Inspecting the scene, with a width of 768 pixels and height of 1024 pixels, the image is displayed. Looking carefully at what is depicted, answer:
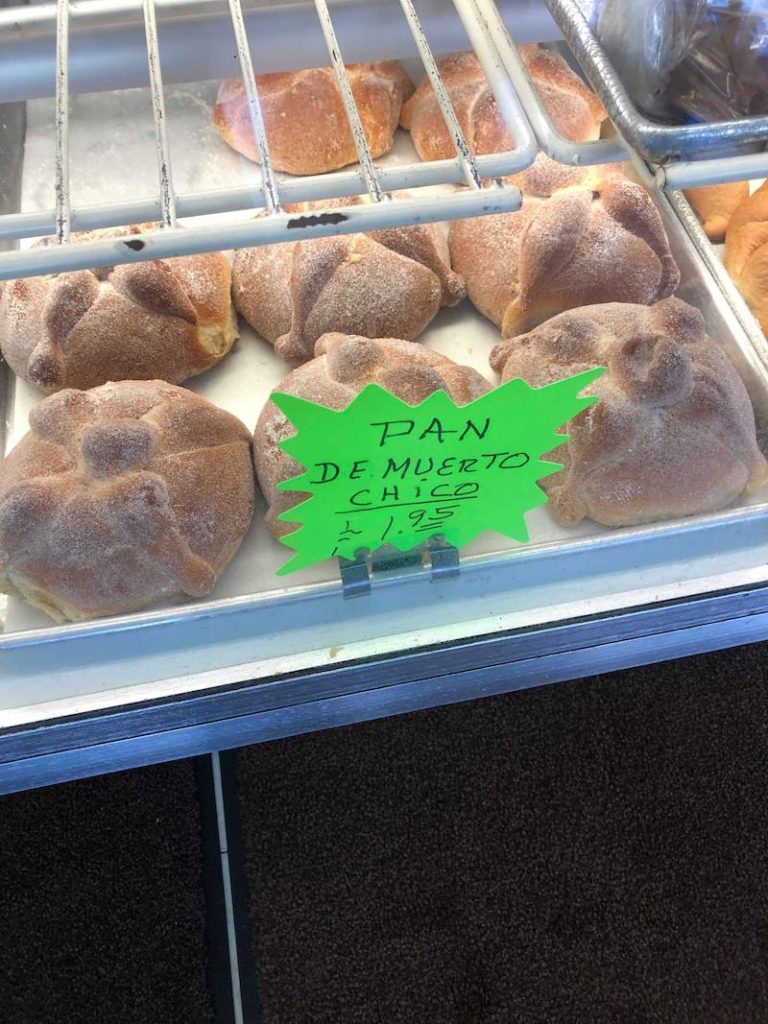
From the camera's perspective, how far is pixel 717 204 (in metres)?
1.43

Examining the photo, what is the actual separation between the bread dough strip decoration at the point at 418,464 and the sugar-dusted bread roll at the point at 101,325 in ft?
1.27

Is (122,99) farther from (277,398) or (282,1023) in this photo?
(282,1023)

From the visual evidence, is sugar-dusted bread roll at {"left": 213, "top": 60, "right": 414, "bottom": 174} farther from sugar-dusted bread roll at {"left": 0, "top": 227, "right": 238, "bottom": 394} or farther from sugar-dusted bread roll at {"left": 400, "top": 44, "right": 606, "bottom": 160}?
sugar-dusted bread roll at {"left": 0, "top": 227, "right": 238, "bottom": 394}

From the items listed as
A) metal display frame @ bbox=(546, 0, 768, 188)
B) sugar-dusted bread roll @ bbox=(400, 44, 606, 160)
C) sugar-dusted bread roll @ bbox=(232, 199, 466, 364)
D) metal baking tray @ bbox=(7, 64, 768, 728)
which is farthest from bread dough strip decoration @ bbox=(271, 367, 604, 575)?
sugar-dusted bread roll @ bbox=(400, 44, 606, 160)

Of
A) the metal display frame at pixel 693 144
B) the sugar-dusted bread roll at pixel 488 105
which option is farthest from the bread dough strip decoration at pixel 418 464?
the sugar-dusted bread roll at pixel 488 105

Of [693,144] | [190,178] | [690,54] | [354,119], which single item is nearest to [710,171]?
[693,144]

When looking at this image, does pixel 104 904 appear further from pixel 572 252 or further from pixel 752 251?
pixel 752 251

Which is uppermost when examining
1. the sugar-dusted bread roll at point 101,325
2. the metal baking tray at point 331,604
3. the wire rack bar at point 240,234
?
the sugar-dusted bread roll at point 101,325

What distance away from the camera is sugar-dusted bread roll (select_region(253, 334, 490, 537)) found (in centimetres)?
110

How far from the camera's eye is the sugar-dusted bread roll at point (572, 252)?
4.08ft

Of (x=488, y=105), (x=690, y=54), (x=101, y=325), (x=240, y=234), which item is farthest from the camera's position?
(x=488, y=105)

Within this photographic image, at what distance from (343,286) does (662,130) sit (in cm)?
54

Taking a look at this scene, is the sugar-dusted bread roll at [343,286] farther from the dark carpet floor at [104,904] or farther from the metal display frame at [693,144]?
the dark carpet floor at [104,904]

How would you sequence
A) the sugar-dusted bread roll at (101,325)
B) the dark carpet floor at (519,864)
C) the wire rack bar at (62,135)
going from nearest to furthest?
the wire rack bar at (62,135)
the sugar-dusted bread roll at (101,325)
the dark carpet floor at (519,864)
